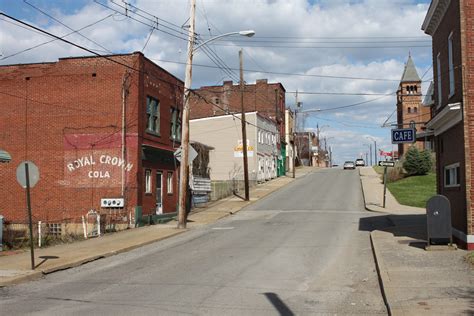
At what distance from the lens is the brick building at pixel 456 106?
46.3ft

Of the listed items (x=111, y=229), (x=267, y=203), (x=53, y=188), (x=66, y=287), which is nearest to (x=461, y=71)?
(x=66, y=287)

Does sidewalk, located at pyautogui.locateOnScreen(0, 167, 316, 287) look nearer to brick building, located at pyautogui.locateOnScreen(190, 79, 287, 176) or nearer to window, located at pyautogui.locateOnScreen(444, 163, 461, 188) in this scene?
window, located at pyautogui.locateOnScreen(444, 163, 461, 188)

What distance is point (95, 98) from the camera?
25.1 m

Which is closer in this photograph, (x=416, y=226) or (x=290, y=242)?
(x=290, y=242)

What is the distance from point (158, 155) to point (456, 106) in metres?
16.4

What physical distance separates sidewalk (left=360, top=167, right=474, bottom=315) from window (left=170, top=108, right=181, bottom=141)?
48.2 ft

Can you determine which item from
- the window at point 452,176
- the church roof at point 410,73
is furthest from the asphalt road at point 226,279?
the church roof at point 410,73

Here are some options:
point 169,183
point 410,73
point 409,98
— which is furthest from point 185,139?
point 410,73

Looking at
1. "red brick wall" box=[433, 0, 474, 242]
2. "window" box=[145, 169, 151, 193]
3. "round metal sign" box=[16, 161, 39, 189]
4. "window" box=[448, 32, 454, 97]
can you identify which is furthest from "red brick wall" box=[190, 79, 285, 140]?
"round metal sign" box=[16, 161, 39, 189]

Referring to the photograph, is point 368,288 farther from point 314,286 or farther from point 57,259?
point 57,259

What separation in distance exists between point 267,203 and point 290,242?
1930cm

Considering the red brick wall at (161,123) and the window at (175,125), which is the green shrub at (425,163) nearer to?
the window at (175,125)

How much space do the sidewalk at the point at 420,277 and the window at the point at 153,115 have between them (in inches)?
504

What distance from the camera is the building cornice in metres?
16.5
